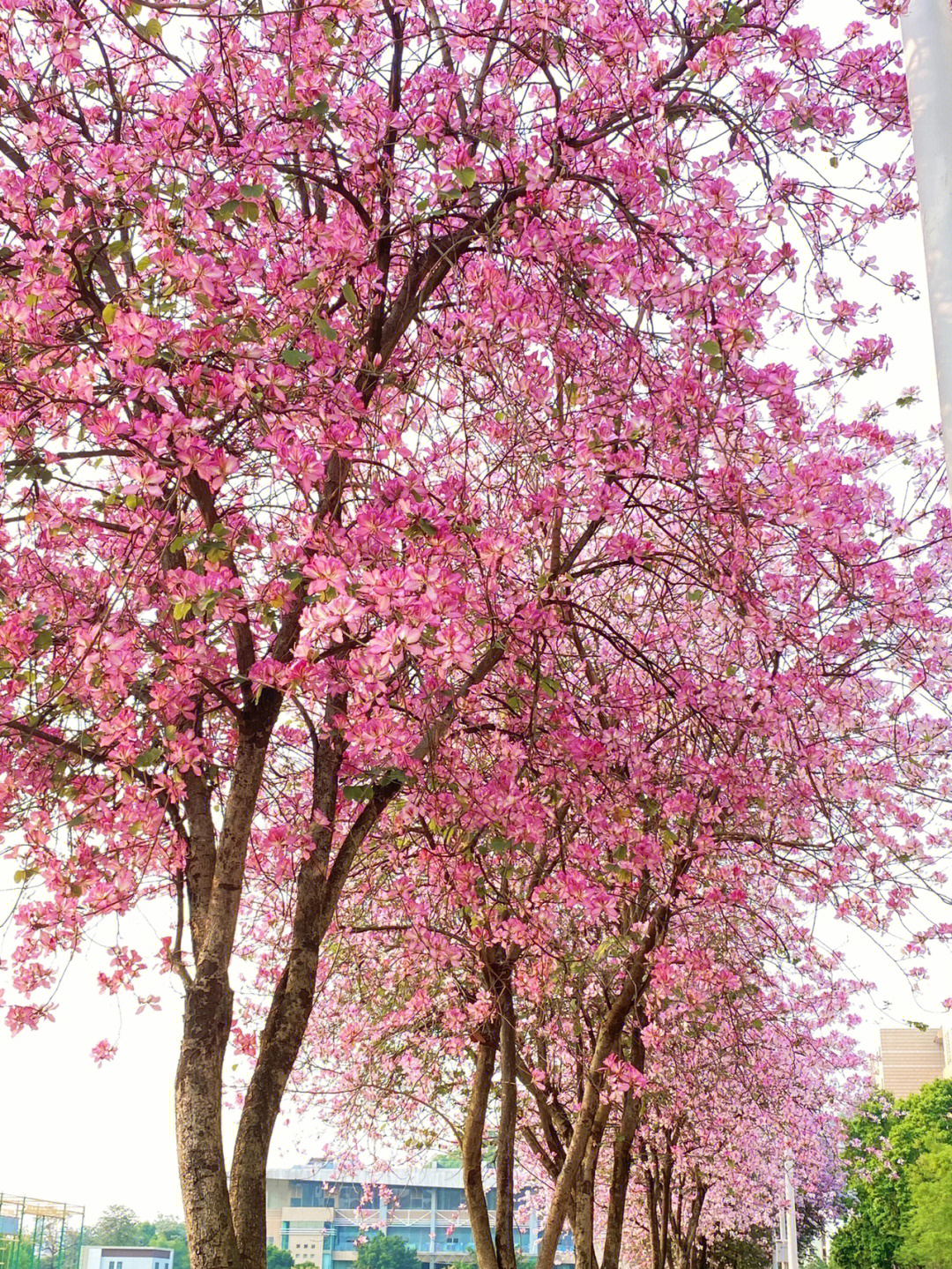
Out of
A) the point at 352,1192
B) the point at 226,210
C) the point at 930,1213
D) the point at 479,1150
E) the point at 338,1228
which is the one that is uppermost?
the point at 226,210

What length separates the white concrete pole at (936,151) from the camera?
7.28 ft

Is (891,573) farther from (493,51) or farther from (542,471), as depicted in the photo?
(493,51)

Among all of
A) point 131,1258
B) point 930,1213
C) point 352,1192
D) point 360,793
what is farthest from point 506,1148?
point 131,1258

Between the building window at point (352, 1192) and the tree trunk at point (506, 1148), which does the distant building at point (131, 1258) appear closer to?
the building window at point (352, 1192)

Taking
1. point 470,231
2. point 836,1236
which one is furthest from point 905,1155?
point 470,231

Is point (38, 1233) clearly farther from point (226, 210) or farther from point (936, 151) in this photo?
point (936, 151)

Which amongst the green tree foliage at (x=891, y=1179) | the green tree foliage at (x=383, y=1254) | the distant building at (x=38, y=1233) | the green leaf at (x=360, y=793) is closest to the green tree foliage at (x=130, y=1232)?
the green tree foliage at (x=383, y=1254)

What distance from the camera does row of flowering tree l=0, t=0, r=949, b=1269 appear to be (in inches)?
157

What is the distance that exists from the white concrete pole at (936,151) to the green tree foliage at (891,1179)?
4320cm

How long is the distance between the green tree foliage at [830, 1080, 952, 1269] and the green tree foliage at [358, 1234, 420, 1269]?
1946cm

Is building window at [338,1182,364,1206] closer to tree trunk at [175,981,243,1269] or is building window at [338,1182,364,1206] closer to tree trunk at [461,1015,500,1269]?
tree trunk at [461,1015,500,1269]

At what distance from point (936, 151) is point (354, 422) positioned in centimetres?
235

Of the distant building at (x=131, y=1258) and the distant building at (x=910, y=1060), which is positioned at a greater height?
the distant building at (x=910, y=1060)

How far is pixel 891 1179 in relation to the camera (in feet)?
141
